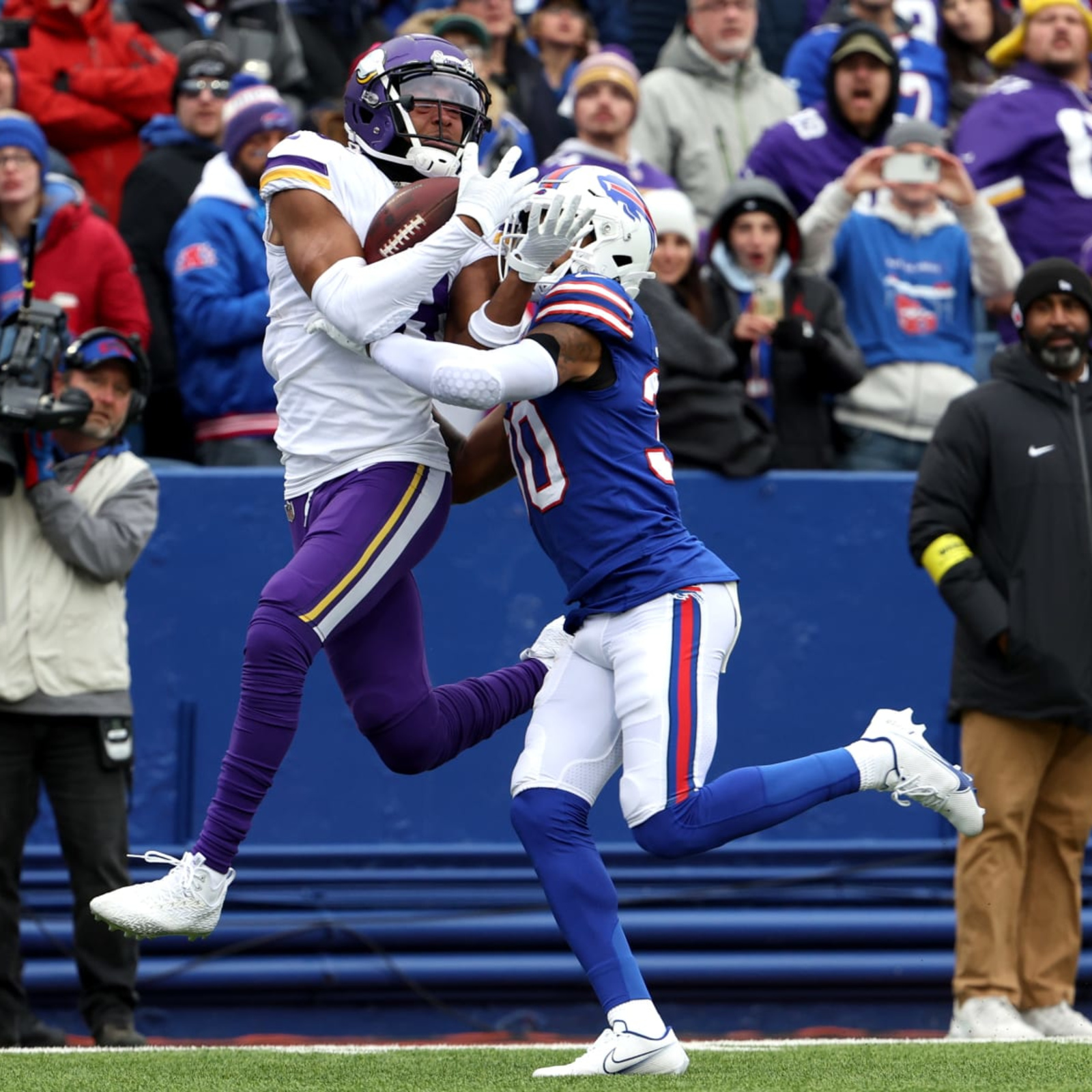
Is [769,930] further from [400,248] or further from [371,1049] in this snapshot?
[400,248]

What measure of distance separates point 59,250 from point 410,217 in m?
3.26

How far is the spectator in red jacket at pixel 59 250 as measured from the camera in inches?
305

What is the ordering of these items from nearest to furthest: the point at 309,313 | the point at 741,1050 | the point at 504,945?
the point at 309,313
the point at 741,1050
the point at 504,945

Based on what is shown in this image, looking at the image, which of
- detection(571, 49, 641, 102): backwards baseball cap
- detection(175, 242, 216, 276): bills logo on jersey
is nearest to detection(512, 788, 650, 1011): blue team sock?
detection(175, 242, 216, 276): bills logo on jersey

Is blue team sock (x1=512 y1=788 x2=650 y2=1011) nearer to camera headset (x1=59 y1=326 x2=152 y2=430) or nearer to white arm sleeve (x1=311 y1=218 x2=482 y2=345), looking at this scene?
white arm sleeve (x1=311 y1=218 x2=482 y2=345)

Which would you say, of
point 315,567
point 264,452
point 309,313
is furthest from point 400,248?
point 264,452

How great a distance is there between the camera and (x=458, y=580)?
7.70 metres

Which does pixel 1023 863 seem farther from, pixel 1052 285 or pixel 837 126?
pixel 837 126

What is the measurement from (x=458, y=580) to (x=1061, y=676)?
6.92ft

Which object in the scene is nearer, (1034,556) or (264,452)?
(1034,556)

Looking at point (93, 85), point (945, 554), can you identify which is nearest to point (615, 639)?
point (945, 554)

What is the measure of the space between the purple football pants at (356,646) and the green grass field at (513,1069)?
0.51 m

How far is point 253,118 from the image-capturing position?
8008 millimetres

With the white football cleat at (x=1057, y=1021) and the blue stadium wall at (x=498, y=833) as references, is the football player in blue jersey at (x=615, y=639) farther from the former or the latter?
the blue stadium wall at (x=498, y=833)
